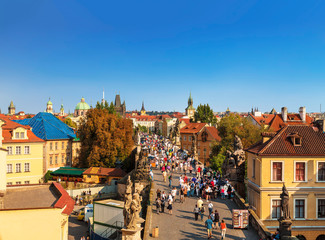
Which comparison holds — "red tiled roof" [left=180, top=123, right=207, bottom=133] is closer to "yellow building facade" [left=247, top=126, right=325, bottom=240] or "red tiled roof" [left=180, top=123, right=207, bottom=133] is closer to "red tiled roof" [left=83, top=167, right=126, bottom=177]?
"red tiled roof" [left=83, top=167, right=126, bottom=177]

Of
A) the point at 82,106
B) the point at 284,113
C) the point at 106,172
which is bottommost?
the point at 106,172

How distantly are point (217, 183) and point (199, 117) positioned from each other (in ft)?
236

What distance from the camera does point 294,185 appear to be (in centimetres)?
2312

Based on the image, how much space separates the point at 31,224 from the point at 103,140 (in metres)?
30.6

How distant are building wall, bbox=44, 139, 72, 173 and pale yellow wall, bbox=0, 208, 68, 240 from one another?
3129 centimetres

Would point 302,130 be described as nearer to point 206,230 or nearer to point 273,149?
point 273,149

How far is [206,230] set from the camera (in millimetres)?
16938

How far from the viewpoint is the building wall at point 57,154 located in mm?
44425

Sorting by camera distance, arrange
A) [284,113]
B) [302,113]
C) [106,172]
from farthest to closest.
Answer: [302,113] < [284,113] < [106,172]

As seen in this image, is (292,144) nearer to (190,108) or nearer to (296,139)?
(296,139)

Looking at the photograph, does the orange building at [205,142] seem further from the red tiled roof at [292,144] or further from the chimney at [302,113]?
the red tiled roof at [292,144]

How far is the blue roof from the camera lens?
46.3 m

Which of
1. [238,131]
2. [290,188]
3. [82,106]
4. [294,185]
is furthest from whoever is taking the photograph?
[82,106]

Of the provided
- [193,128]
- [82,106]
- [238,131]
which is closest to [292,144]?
[238,131]
